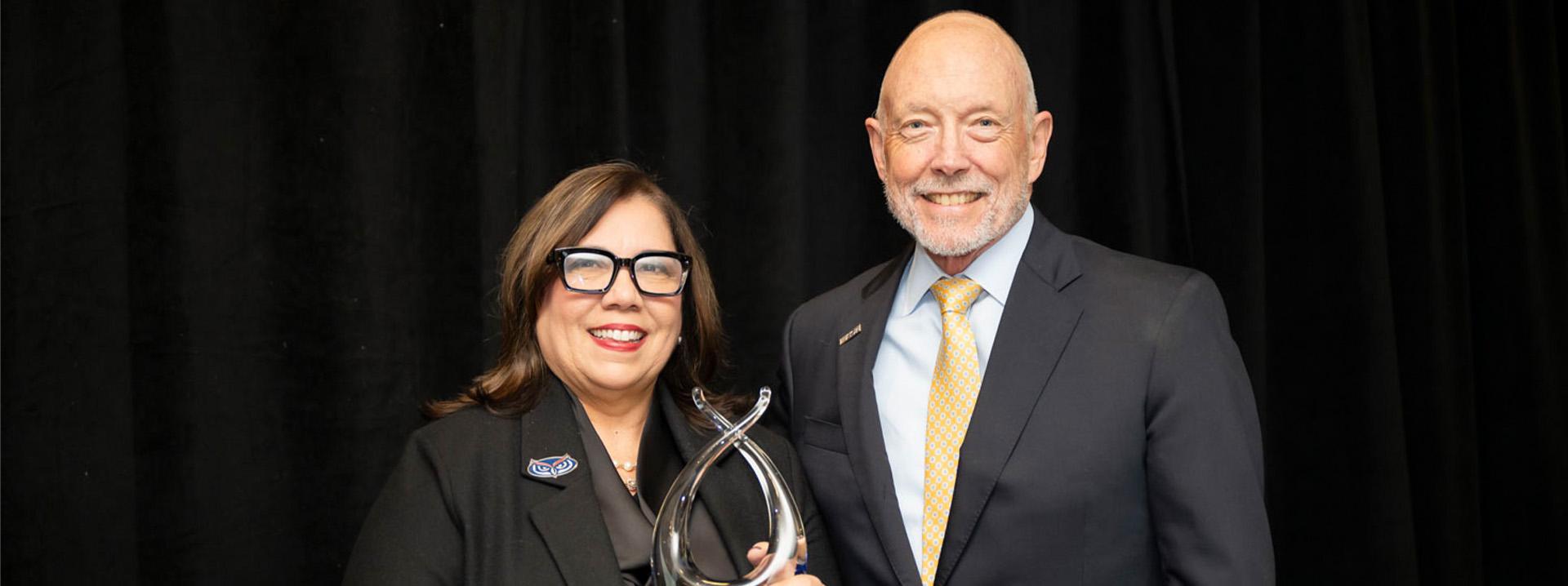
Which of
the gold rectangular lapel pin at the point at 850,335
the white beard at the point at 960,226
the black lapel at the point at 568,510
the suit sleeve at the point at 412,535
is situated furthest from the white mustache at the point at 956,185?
the suit sleeve at the point at 412,535

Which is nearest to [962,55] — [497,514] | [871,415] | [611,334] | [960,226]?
[960,226]

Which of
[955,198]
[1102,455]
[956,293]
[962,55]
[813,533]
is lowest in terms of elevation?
[813,533]

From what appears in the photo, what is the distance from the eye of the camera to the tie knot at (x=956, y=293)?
6.34 ft

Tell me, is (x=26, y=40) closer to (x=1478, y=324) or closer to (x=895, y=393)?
(x=895, y=393)

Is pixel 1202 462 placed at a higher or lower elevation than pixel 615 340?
lower

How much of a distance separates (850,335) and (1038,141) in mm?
418

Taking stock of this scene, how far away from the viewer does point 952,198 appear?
194 cm

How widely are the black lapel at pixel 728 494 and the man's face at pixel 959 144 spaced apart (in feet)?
1.42

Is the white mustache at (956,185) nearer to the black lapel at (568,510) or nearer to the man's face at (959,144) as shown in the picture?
the man's face at (959,144)

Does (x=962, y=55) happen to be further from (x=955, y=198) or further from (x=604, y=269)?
(x=604, y=269)

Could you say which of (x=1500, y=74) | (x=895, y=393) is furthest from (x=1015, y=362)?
(x=1500, y=74)

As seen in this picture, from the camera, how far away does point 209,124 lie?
2.42m

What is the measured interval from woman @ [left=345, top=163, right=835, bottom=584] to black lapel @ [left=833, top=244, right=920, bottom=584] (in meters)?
0.11

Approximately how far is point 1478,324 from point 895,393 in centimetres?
221
